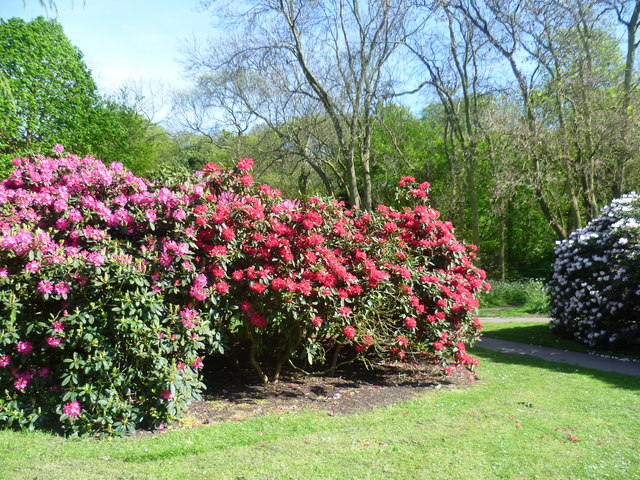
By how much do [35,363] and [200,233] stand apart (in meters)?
1.88

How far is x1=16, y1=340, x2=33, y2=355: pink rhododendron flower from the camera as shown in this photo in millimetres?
4039

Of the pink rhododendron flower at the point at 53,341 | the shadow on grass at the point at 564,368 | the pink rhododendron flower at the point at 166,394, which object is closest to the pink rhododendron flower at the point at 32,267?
the pink rhododendron flower at the point at 53,341

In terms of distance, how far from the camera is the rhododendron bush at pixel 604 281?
7.92m

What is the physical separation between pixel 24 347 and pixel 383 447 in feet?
10.2

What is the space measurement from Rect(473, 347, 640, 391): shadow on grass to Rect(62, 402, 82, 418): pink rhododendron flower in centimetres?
606

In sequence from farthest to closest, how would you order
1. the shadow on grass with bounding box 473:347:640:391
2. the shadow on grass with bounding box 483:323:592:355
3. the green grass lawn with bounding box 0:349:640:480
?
the shadow on grass with bounding box 483:323:592:355 < the shadow on grass with bounding box 473:347:640:391 < the green grass lawn with bounding box 0:349:640:480

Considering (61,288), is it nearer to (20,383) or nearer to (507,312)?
(20,383)

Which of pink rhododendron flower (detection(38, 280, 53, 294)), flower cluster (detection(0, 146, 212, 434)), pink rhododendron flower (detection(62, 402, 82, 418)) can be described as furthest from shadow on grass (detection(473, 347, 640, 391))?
pink rhododendron flower (detection(38, 280, 53, 294))

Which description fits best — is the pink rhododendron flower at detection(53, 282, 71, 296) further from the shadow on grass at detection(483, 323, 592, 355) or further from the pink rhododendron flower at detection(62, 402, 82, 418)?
the shadow on grass at detection(483, 323, 592, 355)

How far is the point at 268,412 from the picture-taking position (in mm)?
4809

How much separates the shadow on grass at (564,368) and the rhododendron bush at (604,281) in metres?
1.56

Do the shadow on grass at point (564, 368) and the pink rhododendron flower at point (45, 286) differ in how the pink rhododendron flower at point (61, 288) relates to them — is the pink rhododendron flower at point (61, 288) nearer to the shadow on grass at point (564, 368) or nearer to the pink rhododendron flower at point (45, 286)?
the pink rhododendron flower at point (45, 286)

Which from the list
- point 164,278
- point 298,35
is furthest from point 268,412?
point 298,35

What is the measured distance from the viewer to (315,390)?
18.3ft
